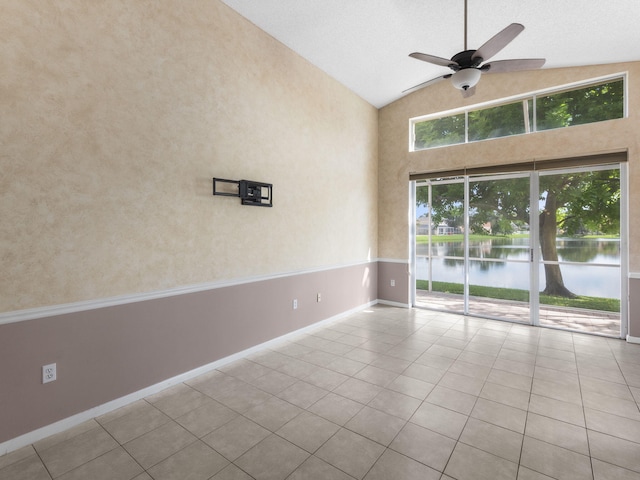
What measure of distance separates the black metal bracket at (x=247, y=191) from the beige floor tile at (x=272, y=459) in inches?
86.1

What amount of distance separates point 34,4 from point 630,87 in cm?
597

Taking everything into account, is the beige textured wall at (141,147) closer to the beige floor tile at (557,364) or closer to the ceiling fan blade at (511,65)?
the ceiling fan blade at (511,65)

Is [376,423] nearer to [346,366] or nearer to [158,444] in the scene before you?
[346,366]

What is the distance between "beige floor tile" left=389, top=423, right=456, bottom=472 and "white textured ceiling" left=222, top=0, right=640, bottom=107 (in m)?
3.87

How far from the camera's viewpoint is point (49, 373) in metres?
2.16

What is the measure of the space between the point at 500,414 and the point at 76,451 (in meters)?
2.92

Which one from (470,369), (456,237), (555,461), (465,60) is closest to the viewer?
(555,461)

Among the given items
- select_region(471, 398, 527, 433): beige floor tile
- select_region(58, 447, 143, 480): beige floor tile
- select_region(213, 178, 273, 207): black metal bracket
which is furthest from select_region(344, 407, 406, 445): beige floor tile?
select_region(213, 178, 273, 207): black metal bracket

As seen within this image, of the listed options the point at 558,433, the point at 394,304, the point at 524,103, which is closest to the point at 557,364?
the point at 558,433

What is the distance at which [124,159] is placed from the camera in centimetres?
250

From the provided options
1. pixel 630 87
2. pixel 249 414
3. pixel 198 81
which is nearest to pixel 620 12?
pixel 630 87

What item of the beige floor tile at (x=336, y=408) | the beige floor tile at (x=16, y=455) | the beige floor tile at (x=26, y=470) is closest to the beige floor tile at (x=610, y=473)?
the beige floor tile at (x=336, y=408)

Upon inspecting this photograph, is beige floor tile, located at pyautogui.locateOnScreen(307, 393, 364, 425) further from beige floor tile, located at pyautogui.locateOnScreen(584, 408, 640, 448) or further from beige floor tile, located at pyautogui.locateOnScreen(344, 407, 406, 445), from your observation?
beige floor tile, located at pyautogui.locateOnScreen(584, 408, 640, 448)

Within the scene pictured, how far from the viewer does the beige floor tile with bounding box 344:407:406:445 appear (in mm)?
2131
